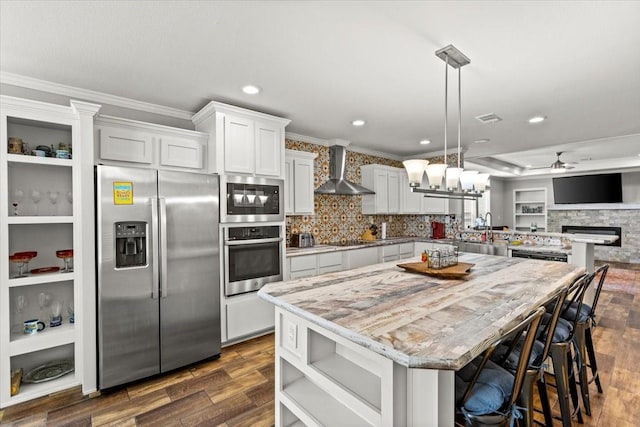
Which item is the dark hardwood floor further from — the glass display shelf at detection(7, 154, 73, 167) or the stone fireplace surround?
the stone fireplace surround

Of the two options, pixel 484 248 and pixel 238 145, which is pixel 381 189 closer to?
pixel 484 248

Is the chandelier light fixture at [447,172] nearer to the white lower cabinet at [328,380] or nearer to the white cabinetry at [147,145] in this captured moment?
the white lower cabinet at [328,380]

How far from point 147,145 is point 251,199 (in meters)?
1.07

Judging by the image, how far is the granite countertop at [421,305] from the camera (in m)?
1.05

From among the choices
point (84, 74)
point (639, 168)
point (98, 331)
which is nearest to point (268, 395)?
point (98, 331)

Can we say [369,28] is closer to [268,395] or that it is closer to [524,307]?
[524,307]

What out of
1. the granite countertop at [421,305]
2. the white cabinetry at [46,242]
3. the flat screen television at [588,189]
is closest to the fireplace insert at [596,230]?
the flat screen television at [588,189]

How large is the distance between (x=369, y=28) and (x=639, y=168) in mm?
9525

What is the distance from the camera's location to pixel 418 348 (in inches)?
40.2

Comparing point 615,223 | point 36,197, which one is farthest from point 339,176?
point 615,223

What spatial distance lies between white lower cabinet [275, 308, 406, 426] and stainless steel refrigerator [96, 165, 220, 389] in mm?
1341

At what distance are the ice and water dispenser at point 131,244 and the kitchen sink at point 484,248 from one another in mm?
4225

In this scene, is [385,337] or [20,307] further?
[20,307]

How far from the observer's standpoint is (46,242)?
8.28 feet
